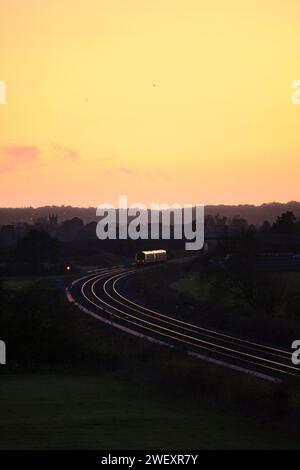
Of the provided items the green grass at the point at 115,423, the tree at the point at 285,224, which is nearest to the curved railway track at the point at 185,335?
the green grass at the point at 115,423

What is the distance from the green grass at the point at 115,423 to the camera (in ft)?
68.7

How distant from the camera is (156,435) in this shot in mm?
22000

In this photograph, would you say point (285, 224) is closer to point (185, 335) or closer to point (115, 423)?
point (185, 335)

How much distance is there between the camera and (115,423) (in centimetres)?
2392

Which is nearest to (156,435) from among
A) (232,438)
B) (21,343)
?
(232,438)

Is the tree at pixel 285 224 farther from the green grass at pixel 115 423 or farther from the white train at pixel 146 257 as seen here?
the green grass at pixel 115 423

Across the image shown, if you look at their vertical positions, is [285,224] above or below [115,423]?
above

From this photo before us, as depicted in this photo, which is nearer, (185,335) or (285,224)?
(185,335)

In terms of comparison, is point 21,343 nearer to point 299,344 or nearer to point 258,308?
point 299,344

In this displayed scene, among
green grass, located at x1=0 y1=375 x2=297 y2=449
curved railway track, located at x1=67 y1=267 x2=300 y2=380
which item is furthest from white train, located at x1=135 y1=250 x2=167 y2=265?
green grass, located at x1=0 y1=375 x2=297 y2=449

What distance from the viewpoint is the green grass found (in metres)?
20.9

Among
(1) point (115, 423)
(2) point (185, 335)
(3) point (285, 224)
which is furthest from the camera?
(3) point (285, 224)

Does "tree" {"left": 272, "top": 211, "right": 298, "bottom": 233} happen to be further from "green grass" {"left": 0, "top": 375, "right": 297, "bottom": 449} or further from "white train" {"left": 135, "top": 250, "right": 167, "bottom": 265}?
"green grass" {"left": 0, "top": 375, "right": 297, "bottom": 449}

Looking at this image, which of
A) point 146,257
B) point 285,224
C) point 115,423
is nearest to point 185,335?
point 115,423
